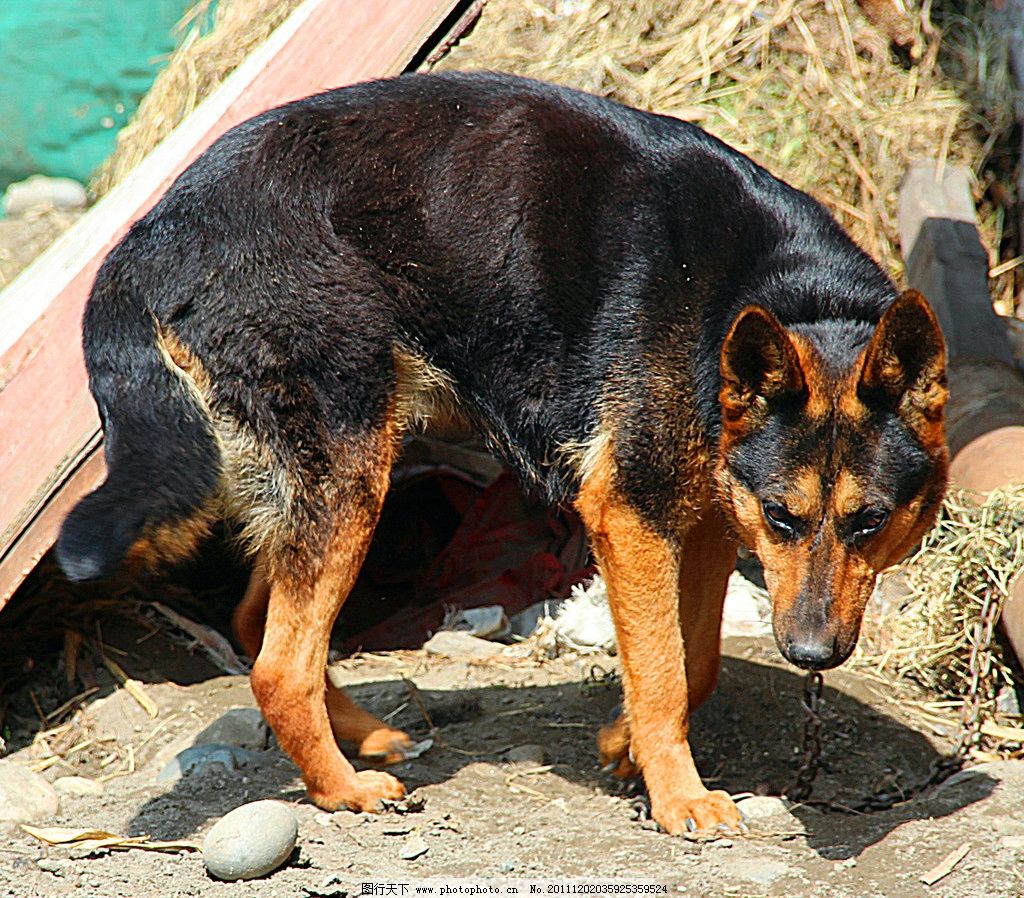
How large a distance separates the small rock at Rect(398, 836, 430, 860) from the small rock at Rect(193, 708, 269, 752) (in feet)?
3.39

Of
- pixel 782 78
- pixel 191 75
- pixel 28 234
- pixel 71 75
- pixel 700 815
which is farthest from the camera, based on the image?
pixel 71 75

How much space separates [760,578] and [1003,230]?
2.93 metres

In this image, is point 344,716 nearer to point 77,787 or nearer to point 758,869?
point 77,787

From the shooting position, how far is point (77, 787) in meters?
4.34

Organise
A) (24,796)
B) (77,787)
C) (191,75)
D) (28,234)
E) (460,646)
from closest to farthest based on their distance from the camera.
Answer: (24,796) → (77,787) → (460,646) → (191,75) → (28,234)

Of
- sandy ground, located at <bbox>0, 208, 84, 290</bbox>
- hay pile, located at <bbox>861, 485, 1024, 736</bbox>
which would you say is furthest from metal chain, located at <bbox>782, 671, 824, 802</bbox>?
sandy ground, located at <bbox>0, 208, 84, 290</bbox>

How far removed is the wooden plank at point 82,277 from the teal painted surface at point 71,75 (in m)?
3.59

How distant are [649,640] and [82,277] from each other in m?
2.62

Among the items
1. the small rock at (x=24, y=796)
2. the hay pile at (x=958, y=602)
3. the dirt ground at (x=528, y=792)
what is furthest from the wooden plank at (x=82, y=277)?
the hay pile at (x=958, y=602)

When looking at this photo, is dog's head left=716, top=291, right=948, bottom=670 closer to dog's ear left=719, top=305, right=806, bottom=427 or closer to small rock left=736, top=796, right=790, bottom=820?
dog's ear left=719, top=305, right=806, bottom=427

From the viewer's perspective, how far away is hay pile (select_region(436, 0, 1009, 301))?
6.68 metres

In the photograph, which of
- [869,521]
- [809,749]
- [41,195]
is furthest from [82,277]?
[41,195]

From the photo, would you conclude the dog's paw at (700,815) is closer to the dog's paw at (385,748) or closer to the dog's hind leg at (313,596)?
the dog's paw at (385,748)

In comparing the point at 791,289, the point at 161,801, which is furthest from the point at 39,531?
the point at 791,289
